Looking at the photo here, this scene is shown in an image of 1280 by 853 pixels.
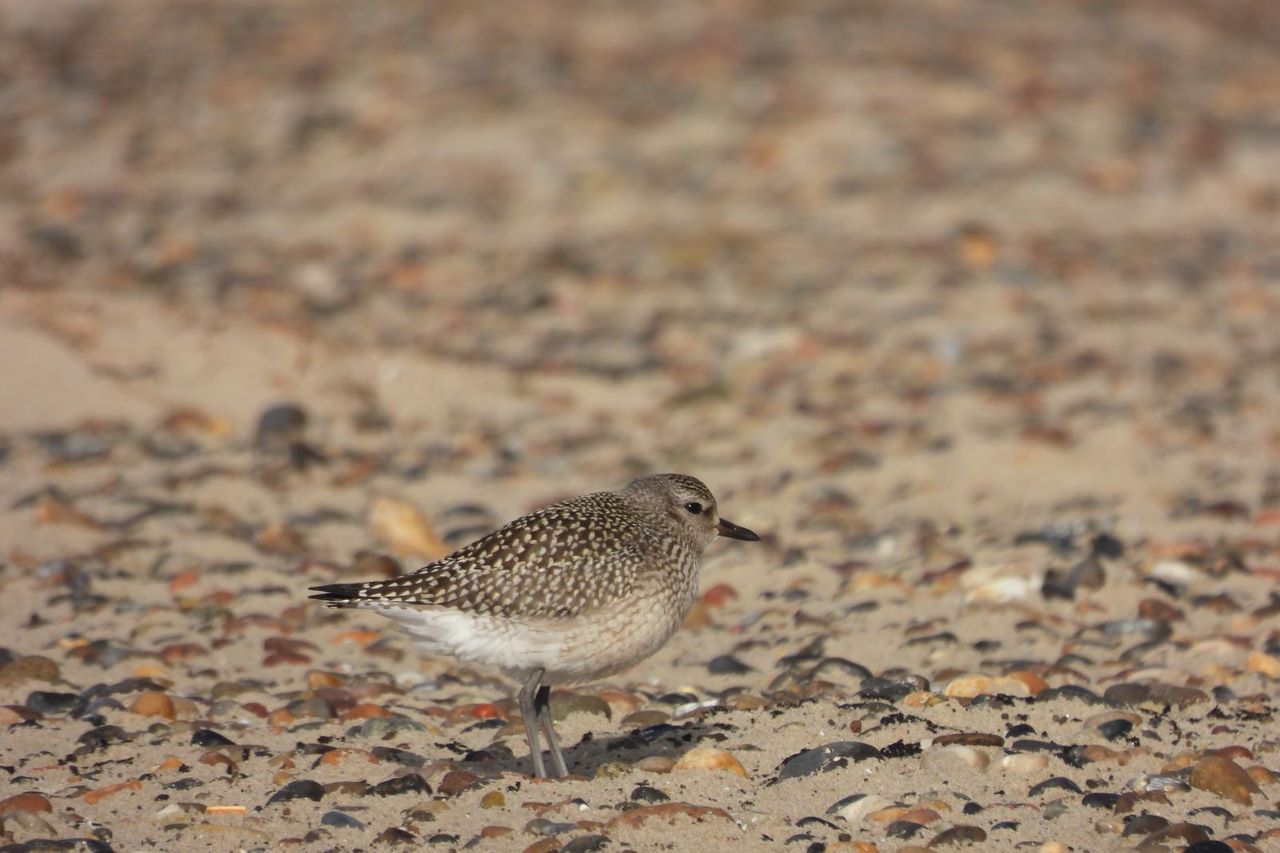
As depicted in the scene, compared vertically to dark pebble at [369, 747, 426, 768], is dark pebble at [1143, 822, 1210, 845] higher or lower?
lower

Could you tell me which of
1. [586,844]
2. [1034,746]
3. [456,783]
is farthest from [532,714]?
[1034,746]

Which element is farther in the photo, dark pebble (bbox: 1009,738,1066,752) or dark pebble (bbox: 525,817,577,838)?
dark pebble (bbox: 1009,738,1066,752)

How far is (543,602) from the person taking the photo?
627cm

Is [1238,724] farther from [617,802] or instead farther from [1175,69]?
[1175,69]

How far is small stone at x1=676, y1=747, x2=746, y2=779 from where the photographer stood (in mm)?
6379

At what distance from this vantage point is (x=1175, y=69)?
17.7 m

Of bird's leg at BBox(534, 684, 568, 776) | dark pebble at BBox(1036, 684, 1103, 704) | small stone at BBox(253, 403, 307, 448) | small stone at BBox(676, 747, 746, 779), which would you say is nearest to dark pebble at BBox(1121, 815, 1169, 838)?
dark pebble at BBox(1036, 684, 1103, 704)

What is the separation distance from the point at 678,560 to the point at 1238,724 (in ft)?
7.59

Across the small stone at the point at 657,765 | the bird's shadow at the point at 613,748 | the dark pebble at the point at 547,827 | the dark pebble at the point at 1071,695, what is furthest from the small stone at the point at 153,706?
the dark pebble at the point at 1071,695

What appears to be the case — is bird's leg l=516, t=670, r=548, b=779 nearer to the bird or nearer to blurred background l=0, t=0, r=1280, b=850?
the bird

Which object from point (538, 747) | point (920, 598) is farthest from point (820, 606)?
point (538, 747)

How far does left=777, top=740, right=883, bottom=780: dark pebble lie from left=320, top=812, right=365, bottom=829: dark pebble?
1557 mm

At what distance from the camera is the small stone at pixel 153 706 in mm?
6863

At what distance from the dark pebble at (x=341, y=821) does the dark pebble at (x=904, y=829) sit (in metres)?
1.84
